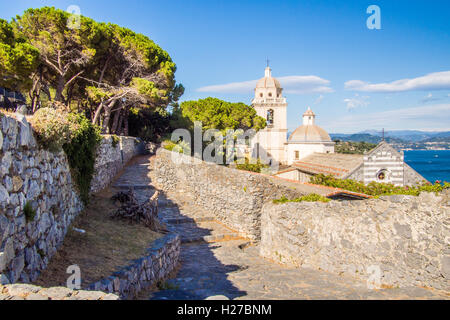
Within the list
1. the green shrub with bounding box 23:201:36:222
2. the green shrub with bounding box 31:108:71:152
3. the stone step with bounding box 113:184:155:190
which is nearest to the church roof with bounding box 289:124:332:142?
the stone step with bounding box 113:184:155:190

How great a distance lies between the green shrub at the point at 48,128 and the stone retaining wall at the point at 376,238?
611cm

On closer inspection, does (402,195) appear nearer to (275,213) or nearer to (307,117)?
(275,213)

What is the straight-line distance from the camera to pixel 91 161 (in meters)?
8.55

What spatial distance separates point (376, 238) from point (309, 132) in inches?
1763

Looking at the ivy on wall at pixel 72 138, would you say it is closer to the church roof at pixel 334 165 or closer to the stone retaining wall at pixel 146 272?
the stone retaining wall at pixel 146 272

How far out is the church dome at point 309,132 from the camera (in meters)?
49.1

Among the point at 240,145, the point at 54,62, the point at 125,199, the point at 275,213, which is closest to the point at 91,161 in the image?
the point at 125,199

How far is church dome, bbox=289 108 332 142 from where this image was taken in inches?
1935

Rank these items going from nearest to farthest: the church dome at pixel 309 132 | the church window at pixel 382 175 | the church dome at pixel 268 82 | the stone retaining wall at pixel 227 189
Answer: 1. the stone retaining wall at pixel 227 189
2. the church window at pixel 382 175
3. the church dome at pixel 309 132
4. the church dome at pixel 268 82

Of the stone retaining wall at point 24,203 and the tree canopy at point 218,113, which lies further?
the tree canopy at point 218,113

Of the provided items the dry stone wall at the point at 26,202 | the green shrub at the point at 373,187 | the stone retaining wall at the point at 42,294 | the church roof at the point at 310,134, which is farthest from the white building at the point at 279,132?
the stone retaining wall at the point at 42,294

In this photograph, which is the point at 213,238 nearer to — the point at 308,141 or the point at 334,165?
the point at 334,165

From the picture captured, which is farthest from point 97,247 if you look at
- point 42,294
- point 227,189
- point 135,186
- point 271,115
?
point 271,115
